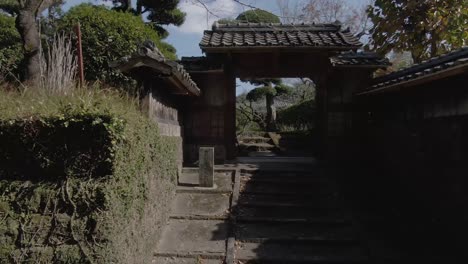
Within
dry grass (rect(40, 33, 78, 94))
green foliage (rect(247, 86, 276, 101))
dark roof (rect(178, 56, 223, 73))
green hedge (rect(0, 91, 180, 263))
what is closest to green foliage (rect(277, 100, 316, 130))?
green foliage (rect(247, 86, 276, 101))

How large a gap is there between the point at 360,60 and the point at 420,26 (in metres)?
1.37

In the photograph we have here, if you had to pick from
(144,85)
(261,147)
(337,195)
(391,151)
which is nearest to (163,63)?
(144,85)

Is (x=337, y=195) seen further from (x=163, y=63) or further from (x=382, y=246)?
(x=163, y=63)

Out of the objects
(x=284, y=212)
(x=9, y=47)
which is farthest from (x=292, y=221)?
(x=9, y=47)

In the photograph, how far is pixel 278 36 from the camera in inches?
311

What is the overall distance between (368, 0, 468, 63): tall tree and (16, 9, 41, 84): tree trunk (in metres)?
6.80

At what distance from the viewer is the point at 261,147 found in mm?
11422

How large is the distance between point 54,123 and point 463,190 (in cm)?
488

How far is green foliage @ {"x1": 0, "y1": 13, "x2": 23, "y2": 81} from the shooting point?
8.29 metres

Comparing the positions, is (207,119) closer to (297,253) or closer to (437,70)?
(297,253)

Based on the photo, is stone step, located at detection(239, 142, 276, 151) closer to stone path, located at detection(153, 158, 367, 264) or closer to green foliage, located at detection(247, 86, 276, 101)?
stone path, located at detection(153, 158, 367, 264)

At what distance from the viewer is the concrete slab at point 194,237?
5137 millimetres

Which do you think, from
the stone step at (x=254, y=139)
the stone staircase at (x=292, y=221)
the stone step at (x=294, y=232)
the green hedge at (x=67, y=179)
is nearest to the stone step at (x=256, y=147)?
the stone step at (x=254, y=139)

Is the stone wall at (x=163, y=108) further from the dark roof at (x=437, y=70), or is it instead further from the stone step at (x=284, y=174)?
the dark roof at (x=437, y=70)
